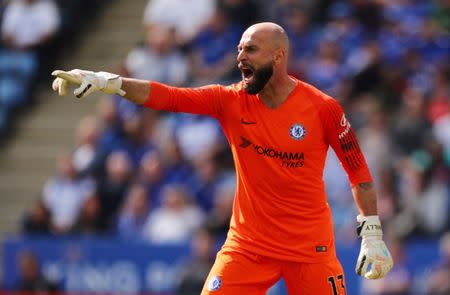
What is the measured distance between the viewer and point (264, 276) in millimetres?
8406

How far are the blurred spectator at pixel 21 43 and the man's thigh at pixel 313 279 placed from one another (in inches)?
452

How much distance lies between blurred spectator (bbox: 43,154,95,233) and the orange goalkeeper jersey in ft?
26.4

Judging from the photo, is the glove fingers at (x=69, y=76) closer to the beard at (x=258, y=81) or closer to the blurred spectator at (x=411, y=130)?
the beard at (x=258, y=81)

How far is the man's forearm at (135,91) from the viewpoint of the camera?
27.0 ft

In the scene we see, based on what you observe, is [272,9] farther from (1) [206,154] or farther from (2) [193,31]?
(1) [206,154]

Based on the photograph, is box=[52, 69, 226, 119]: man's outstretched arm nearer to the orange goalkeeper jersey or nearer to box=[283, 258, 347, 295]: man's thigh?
the orange goalkeeper jersey

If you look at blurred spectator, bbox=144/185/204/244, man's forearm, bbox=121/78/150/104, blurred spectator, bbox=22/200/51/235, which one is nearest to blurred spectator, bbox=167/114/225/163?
blurred spectator, bbox=144/185/204/244

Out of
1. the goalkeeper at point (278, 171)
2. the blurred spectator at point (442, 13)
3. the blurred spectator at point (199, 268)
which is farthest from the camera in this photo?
the blurred spectator at point (442, 13)

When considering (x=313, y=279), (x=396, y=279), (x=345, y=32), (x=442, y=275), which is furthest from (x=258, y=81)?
(x=345, y=32)

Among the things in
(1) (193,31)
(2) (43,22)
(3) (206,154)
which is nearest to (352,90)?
(3) (206,154)

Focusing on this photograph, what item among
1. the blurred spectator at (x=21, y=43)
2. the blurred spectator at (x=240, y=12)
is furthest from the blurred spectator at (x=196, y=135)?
the blurred spectator at (x=21, y=43)

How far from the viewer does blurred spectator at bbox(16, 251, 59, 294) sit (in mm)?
15312

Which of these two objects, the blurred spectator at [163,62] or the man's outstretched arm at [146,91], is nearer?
the man's outstretched arm at [146,91]

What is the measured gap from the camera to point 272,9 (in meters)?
16.6
